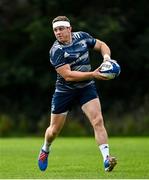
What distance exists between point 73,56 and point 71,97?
2.13 ft

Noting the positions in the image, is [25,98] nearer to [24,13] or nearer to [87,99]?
[24,13]

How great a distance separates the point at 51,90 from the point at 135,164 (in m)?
23.1

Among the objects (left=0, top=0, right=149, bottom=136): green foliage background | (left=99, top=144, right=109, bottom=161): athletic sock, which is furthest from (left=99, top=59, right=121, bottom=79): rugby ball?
(left=0, top=0, right=149, bottom=136): green foliage background

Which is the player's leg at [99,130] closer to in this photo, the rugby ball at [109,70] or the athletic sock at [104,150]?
the athletic sock at [104,150]

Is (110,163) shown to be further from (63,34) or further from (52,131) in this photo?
(63,34)

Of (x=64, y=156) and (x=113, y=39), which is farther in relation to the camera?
(x=113, y=39)

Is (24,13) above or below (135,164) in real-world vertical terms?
above

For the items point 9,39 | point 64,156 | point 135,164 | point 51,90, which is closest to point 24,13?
point 9,39

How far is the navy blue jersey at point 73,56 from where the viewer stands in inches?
500

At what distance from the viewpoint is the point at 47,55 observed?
37.5 meters

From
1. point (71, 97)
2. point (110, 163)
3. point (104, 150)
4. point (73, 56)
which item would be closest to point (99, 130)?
point (104, 150)

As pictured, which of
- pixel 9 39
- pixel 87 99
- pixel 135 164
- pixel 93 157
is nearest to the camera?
pixel 87 99

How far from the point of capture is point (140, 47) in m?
36.7

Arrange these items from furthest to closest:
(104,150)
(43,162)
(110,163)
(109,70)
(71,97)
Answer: (43,162) → (71,97) → (104,150) → (110,163) → (109,70)
